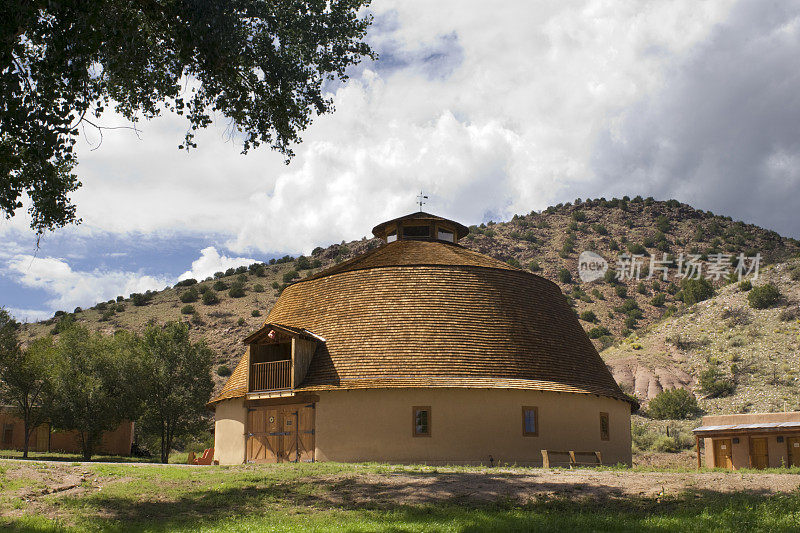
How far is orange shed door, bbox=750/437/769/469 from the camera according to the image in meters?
30.2

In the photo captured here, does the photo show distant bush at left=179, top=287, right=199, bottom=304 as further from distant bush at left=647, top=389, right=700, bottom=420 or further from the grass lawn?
the grass lawn

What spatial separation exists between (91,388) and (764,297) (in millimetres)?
50882

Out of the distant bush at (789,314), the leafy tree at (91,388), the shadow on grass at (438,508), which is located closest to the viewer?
the shadow on grass at (438,508)

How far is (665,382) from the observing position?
178 feet

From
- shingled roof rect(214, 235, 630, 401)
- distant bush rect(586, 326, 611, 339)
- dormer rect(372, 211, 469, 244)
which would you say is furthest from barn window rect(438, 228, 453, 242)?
distant bush rect(586, 326, 611, 339)

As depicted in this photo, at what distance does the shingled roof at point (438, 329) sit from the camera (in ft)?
77.8

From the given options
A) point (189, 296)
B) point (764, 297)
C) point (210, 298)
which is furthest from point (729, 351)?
point (189, 296)

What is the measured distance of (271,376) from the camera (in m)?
24.9

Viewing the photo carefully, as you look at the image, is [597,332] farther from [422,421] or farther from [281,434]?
[281,434]

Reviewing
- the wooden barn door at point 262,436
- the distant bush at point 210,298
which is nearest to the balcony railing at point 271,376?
the wooden barn door at point 262,436

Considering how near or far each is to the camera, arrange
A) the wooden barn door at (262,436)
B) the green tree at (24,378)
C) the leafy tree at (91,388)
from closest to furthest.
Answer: the wooden barn door at (262,436), the leafy tree at (91,388), the green tree at (24,378)

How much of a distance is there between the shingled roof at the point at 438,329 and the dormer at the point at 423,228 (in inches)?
156

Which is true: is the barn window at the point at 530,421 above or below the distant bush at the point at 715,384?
below

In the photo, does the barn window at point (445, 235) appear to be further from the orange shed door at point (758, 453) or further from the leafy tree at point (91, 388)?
the leafy tree at point (91, 388)
